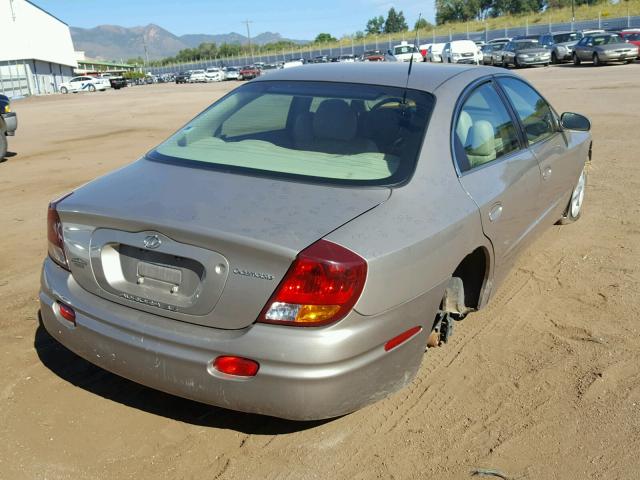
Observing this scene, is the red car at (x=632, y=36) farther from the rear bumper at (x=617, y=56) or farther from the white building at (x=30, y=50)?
the white building at (x=30, y=50)

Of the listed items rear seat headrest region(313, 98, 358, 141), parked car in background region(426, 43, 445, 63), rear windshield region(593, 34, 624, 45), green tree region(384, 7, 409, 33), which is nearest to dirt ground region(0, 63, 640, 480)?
rear seat headrest region(313, 98, 358, 141)

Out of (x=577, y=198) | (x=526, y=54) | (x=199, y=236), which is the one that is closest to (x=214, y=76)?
(x=526, y=54)

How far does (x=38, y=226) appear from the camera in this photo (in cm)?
683

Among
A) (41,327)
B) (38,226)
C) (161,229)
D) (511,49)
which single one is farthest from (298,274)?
(511,49)

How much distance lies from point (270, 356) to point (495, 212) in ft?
5.33

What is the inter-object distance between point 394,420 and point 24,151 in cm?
1240

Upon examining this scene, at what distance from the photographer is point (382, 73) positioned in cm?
396

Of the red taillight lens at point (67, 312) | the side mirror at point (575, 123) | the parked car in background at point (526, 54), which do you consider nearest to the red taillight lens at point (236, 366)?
the red taillight lens at point (67, 312)

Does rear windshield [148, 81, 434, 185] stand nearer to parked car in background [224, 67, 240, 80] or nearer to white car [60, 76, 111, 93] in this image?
white car [60, 76, 111, 93]

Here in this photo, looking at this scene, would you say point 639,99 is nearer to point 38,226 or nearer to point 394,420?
point 38,226

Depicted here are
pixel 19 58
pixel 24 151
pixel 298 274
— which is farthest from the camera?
pixel 19 58

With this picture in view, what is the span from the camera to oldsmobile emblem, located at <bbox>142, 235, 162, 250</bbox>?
2750 mm

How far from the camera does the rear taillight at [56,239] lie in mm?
3115

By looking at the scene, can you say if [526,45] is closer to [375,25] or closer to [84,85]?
[84,85]
